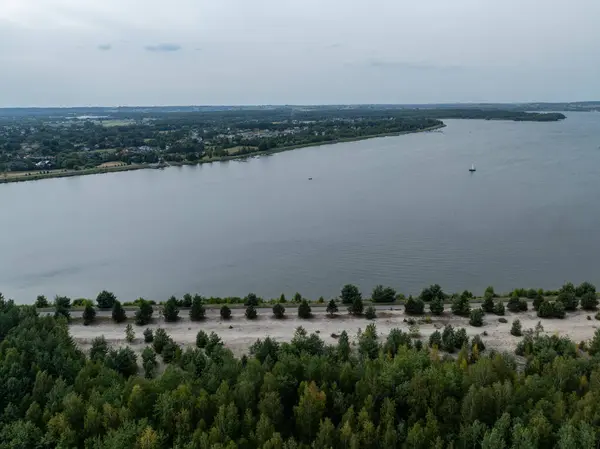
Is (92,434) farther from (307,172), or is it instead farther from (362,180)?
(307,172)

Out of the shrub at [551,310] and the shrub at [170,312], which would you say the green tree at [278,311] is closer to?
the shrub at [170,312]

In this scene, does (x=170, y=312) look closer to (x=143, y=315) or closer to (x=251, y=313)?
(x=143, y=315)

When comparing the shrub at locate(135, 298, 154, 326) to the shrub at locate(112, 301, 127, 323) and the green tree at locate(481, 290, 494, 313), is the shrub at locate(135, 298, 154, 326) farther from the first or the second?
the green tree at locate(481, 290, 494, 313)

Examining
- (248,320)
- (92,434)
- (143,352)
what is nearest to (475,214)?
(248,320)

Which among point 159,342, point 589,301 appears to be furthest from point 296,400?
point 589,301

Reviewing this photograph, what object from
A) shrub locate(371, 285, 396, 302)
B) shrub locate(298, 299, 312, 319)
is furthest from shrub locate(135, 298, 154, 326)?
shrub locate(371, 285, 396, 302)

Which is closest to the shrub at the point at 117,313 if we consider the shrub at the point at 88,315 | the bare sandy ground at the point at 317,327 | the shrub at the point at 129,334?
the bare sandy ground at the point at 317,327
